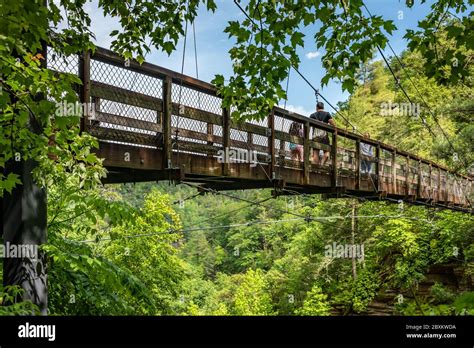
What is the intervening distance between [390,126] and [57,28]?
81.0ft

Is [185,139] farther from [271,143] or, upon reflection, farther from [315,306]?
[315,306]

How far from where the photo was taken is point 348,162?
1035 cm

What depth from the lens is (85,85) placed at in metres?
4.26

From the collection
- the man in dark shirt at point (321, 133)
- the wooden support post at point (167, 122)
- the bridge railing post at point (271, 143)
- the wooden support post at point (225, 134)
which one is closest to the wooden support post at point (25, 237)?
the wooden support post at point (167, 122)

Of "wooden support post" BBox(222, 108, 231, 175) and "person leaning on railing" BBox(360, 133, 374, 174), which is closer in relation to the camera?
"wooden support post" BBox(222, 108, 231, 175)

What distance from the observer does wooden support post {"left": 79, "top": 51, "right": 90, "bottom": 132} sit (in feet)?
13.9

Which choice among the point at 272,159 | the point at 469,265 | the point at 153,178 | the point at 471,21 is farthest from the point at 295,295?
the point at 471,21

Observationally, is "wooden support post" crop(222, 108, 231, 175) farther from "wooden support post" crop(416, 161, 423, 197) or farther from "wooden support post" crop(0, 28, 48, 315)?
"wooden support post" crop(416, 161, 423, 197)

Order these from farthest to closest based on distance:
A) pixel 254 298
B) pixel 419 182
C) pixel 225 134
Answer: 1. pixel 254 298
2. pixel 419 182
3. pixel 225 134

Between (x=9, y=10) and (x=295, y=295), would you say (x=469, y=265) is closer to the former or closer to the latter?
(x=295, y=295)

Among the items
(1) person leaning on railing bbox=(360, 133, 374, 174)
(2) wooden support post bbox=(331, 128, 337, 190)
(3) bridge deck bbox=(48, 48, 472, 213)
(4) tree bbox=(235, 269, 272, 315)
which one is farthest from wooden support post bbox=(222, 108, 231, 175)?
(4) tree bbox=(235, 269, 272, 315)

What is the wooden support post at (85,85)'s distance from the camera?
13.9 ft

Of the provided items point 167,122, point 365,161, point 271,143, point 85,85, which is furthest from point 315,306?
point 85,85

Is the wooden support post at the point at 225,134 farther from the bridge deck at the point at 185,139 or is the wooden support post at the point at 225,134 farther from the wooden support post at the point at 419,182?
the wooden support post at the point at 419,182
